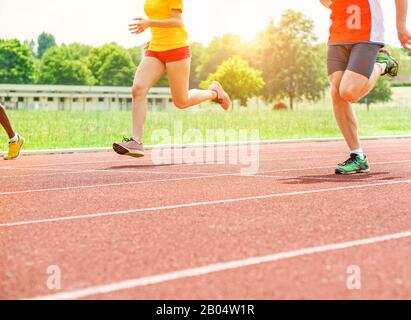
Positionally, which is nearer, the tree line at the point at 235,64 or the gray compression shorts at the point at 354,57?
the gray compression shorts at the point at 354,57

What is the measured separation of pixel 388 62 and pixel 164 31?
269 centimetres

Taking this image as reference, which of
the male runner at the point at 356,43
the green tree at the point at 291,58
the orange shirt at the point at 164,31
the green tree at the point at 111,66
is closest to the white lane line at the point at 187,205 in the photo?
the male runner at the point at 356,43

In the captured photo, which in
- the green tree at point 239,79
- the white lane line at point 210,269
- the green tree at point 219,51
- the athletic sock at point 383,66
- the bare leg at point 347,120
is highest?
the green tree at point 219,51

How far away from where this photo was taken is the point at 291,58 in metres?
96.3

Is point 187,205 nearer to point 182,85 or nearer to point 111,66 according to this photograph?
point 182,85

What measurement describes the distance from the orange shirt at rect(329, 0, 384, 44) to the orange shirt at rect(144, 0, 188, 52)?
200cm

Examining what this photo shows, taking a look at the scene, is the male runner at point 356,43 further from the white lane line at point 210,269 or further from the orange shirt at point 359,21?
the white lane line at point 210,269

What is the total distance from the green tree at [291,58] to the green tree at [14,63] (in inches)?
1869

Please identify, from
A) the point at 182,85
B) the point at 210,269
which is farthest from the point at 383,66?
the point at 210,269

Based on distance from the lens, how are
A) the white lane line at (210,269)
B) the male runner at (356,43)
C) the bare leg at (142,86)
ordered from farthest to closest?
1. the bare leg at (142,86)
2. the male runner at (356,43)
3. the white lane line at (210,269)

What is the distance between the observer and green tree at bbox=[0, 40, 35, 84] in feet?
419

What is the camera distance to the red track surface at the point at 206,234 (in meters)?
3.49

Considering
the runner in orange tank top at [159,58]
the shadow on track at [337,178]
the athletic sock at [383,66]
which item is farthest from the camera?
the runner in orange tank top at [159,58]

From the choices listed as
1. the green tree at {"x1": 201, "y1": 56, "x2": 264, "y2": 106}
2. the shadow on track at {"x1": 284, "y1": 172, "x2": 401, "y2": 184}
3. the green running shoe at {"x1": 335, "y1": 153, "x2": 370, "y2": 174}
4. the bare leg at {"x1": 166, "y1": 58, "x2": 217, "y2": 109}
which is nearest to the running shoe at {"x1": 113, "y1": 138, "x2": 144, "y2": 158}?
the bare leg at {"x1": 166, "y1": 58, "x2": 217, "y2": 109}
